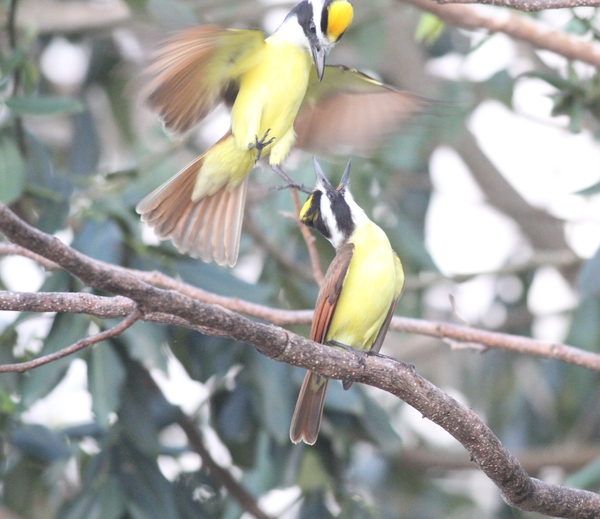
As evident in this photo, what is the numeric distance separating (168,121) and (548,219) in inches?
130

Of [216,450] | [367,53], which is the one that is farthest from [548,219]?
[216,450]

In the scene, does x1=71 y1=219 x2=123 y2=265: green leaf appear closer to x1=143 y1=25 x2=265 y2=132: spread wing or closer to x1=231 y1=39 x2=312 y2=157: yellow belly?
x1=143 y1=25 x2=265 y2=132: spread wing

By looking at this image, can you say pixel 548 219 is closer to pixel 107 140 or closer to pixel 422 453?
pixel 422 453

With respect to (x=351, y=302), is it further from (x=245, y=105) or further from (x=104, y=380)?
(x=104, y=380)

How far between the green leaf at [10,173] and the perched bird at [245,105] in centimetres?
62

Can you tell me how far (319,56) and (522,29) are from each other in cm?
123

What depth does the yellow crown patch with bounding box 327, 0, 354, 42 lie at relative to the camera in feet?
9.93

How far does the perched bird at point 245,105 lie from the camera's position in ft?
10.2

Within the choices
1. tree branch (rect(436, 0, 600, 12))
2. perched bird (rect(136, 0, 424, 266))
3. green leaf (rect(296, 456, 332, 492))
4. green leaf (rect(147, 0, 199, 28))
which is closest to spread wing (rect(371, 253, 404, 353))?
perched bird (rect(136, 0, 424, 266))

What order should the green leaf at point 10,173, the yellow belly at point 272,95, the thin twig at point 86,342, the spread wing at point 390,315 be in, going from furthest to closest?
the green leaf at point 10,173
the spread wing at point 390,315
the yellow belly at point 272,95
the thin twig at point 86,342

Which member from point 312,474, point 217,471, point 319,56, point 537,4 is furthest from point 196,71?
point 312,474

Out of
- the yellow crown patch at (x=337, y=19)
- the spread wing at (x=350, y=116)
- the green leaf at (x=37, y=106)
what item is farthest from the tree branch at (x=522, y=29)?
the green leaf at (x=37, y=106)

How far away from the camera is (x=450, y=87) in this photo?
5.23 metres

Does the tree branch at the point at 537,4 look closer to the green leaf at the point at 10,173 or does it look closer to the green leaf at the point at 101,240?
the green leaf at the point at 101,240
